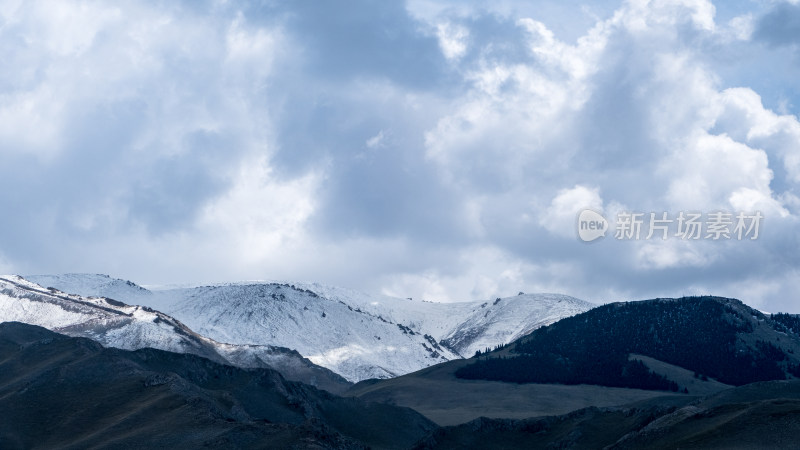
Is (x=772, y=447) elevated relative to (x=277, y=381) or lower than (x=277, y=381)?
lower

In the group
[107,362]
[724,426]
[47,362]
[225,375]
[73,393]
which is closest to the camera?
[724,426]

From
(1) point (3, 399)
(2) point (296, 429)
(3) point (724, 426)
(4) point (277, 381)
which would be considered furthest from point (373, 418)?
(3) point (724, 426)

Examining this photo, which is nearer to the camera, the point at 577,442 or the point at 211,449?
the point at 211,449

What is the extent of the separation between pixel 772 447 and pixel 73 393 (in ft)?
333

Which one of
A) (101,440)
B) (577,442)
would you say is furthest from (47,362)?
(577,442)

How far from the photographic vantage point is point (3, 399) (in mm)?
138750

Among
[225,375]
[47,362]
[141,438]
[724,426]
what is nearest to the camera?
[724,426]

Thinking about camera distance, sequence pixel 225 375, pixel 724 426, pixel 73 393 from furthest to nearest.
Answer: pixel 225 375
pixel 73 393
pixel 724 426

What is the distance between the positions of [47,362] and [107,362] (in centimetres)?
2014

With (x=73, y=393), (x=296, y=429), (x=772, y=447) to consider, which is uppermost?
(x=73, y=393)

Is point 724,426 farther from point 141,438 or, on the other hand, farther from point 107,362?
point 107,362

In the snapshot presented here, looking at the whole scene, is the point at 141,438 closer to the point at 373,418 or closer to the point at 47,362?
the point at 47,362

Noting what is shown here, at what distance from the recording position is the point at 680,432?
324 ft

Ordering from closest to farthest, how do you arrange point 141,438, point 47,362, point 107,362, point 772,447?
1. point 772,447
2. point 141,438
3. point 107,362
4. point 47,362
